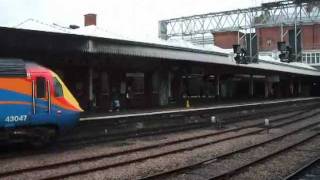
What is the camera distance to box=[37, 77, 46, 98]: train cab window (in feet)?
57.9

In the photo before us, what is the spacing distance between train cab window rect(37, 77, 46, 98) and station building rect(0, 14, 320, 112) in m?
3.18

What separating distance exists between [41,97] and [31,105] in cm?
45

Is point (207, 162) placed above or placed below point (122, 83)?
below

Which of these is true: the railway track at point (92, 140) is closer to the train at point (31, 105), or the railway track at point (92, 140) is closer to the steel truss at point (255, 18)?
the train at point (31, 105)

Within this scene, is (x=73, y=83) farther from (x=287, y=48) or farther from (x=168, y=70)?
(x=287, y=48)

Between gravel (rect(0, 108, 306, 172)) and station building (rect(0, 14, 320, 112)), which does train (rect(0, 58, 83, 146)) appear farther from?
station building (rect(0, 14, 320, 112))

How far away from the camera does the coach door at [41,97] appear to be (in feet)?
57.4

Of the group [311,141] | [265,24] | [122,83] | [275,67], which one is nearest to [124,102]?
[122,83]

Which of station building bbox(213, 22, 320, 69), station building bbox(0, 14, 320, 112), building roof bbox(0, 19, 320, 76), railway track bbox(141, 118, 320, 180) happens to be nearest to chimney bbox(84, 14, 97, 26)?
station building bbox(0, 14, 320, 112)

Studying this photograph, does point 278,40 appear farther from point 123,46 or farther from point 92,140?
point 92,140

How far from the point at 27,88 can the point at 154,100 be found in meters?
18.5

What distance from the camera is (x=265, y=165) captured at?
15.7m

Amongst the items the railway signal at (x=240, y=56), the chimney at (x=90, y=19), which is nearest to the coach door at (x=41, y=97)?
the railway signal at (x=240, y=56)

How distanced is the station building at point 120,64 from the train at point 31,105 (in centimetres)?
310
